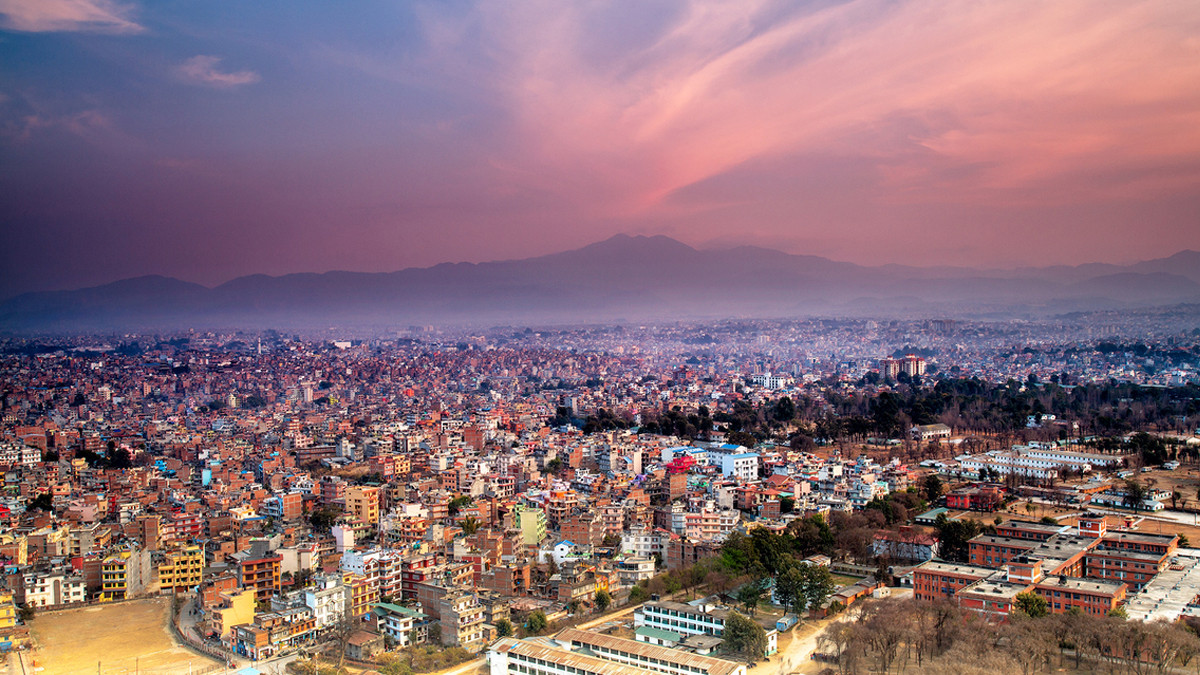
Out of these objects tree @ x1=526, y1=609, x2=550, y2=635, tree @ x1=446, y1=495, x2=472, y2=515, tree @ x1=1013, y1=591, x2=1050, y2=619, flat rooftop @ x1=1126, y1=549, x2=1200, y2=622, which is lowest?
tree @ x1=526, y1=609, x2=550, y2=635

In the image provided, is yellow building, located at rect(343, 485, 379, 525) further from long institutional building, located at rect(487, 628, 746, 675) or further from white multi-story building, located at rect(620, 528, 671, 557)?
long institutional building, located at rect(487, 628, 746, 675)

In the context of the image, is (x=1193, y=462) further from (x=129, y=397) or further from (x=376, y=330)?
(x=376, y=330)

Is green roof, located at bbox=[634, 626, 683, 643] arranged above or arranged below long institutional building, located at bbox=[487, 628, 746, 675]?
below

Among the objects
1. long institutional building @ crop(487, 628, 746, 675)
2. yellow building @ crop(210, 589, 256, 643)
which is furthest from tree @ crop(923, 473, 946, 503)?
yellow building @ crop(210, 589, 256, 643)

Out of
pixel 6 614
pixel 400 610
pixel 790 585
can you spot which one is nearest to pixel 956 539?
pixel 790 585

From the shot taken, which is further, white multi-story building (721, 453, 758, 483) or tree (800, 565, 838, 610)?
white multi-story building (721, 453, 758, 483)

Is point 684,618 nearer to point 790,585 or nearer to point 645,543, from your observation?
point 790,585

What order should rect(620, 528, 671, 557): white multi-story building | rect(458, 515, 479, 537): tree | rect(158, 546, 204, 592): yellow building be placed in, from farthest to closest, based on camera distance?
rect(458, 515, 479, 537): tree → rect(620, 528, 671, 557): white multi-story building → rect(158, 546, 204, 592): yellow building

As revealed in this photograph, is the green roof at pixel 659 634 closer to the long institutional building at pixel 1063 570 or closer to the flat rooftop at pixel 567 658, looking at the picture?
the flat rooftop at pixel 567 658
